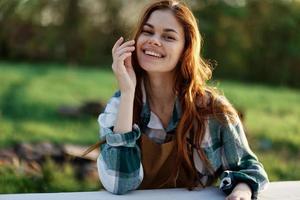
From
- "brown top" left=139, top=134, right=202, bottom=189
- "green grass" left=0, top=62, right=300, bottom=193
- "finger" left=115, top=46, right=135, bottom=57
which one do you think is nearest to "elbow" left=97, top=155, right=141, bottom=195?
"brown top" left=139, top=134, right=202, bottom=189

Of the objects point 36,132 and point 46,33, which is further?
point 46,33

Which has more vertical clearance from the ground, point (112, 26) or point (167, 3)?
point (167, 3)

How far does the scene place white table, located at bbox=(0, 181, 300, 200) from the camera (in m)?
1.80

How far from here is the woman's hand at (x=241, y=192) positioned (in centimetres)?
178

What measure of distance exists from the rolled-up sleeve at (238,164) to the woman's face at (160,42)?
294 millimetres

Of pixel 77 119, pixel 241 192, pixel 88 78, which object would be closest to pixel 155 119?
pixel 241 192

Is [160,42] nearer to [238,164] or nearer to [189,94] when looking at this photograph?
[189,94]

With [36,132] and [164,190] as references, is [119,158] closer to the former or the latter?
[164,190]

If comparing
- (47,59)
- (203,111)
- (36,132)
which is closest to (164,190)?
(203,111)

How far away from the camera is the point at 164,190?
75.2 inches

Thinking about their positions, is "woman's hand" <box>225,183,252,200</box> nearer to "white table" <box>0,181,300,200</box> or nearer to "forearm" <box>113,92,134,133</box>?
"white table" <box>0,181,300,200</box>

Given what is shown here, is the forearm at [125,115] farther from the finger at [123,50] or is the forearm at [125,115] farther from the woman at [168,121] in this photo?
the finger at [123,50]

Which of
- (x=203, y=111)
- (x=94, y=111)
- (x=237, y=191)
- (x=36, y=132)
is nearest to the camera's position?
(x=237, y=191)

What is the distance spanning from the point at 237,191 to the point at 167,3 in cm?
67
